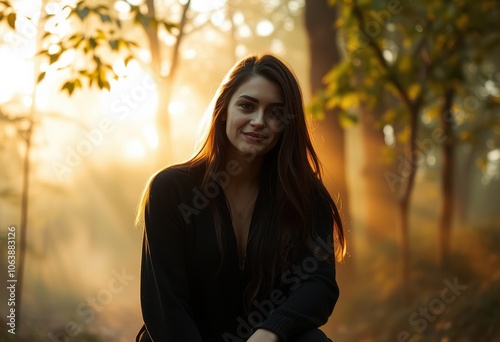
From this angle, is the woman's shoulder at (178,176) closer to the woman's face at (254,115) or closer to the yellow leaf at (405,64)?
the woman's face at (254,115)

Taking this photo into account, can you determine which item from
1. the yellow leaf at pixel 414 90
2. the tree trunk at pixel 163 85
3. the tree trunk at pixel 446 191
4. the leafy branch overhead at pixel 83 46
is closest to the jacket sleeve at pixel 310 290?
the leafy branch overhead at pixel 83 46

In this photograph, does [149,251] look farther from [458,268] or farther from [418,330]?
[458,268]

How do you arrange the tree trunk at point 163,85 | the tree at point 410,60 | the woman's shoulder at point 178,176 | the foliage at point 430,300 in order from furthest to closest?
the tree at point 410,60
the tree trunk at point 163,85
the foliage at point 430,300
the woman's shoulder at point 178,176

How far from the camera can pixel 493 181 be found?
35938 mm

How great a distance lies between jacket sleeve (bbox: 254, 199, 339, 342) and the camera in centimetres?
311

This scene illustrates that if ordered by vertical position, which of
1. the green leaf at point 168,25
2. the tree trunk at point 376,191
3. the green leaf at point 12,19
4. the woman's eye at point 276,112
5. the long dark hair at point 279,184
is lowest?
the tree trunk at point 376,191

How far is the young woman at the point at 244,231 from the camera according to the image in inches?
125

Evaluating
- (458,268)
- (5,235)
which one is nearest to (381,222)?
(458,268)

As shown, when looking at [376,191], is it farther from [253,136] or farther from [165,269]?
[165,269]

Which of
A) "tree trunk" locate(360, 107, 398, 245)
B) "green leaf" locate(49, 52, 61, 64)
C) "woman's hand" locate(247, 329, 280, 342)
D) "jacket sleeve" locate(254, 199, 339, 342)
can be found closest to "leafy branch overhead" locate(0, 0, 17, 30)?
"green leaf" locate(49, 52, 61, 64)

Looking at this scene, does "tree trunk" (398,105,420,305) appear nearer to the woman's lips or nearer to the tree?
the tree

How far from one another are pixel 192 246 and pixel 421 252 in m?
9.17

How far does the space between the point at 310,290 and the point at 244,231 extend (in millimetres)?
459

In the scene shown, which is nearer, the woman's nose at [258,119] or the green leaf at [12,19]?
the woman's nose at [258,119]
